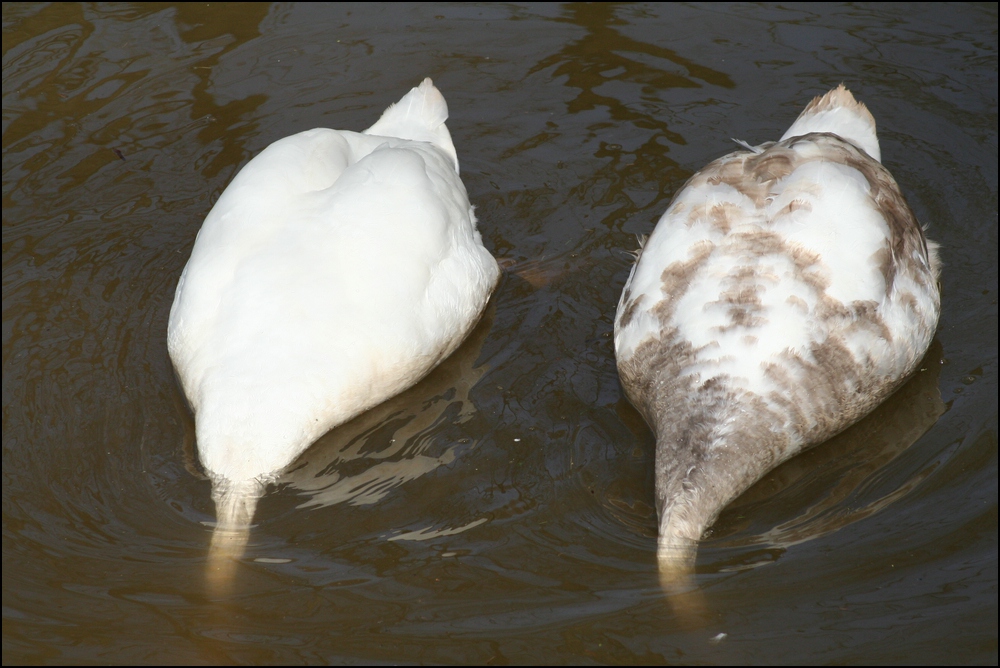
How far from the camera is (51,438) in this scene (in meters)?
5.51

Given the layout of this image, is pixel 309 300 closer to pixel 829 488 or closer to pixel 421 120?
pixel 421 120

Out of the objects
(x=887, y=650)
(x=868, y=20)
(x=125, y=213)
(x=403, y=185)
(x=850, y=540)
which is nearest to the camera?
(x=887, y=650)

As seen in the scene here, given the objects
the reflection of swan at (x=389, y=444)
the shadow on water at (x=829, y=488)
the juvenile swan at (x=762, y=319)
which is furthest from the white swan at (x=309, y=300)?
the shadow on water at (x=829, y=488)

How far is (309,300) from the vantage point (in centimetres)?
543

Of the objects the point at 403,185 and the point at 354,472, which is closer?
the point at 354,472

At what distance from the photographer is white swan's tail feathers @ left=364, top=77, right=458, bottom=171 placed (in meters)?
6.94

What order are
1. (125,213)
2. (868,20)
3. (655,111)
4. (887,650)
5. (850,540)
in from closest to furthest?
(887,650)
(850,540)
(125,213)
(655,111)
(868,20)

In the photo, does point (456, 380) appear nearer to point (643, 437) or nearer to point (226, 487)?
point (643, 437)

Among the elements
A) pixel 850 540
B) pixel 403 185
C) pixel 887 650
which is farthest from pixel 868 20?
pixel 887 650

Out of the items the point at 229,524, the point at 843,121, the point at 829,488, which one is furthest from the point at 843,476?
the point at 229,524

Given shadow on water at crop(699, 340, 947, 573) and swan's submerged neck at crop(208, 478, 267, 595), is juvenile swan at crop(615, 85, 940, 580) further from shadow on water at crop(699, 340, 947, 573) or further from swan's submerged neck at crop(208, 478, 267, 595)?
swan's submerged neck at crop(208, 478, 267, 595)

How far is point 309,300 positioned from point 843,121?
11.0ft

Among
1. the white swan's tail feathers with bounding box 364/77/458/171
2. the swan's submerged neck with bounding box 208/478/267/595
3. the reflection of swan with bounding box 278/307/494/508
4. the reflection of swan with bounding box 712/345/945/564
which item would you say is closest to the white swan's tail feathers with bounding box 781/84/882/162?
the reflection of swan with bounding box 712/345/945/564

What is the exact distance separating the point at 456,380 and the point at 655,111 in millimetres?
3017
